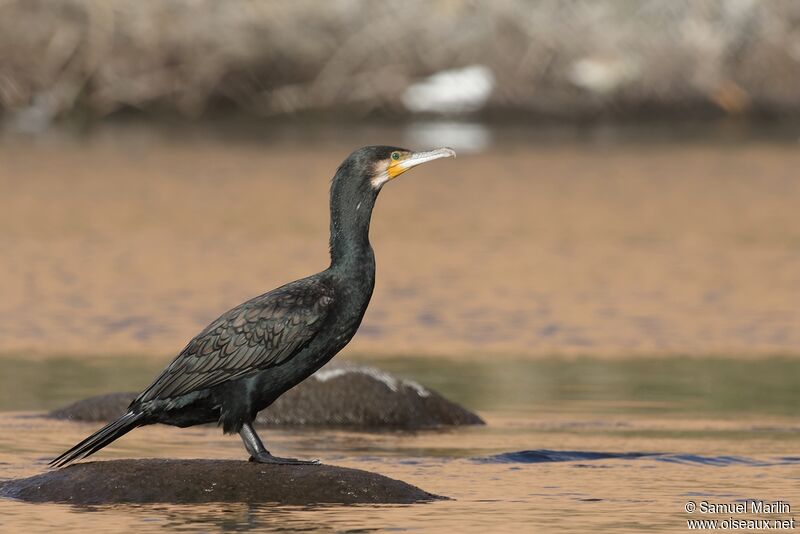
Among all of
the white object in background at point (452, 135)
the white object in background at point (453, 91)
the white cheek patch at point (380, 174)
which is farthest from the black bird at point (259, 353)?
the white object in background at point (453, 91)

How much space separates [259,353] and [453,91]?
2733 cm

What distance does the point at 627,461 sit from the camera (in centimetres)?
1084

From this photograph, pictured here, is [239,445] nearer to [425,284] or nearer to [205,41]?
[425,284]

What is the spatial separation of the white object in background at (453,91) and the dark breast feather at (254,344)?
26.4 meters

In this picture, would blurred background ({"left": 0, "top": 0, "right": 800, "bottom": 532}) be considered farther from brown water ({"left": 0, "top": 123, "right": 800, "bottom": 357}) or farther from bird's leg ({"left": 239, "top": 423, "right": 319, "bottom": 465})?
bird's leg ({"left": 239, "top": 423, "right": 319, "bottom": 465})

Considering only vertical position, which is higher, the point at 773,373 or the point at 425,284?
the point at 425,284

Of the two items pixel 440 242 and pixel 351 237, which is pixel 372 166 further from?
pixel 440 242

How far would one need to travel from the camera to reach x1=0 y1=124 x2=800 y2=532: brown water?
10.1m

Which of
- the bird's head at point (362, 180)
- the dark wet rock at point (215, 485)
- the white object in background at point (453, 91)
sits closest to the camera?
the dark wet rock at point (215, 485)

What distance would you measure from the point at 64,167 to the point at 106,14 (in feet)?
22.1

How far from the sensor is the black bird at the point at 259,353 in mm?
9148

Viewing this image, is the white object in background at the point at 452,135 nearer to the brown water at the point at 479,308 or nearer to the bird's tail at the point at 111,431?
the brown water at the point at 479,308

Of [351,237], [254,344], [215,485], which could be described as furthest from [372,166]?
[215,485]

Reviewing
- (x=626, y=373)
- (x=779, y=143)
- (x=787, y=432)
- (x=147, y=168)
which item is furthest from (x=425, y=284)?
(x=779, y=143)
